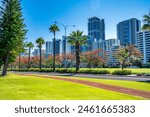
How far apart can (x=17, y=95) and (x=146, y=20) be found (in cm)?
3606

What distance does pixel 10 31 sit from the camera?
4309 cm

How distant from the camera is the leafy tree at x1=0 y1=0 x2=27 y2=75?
140ft

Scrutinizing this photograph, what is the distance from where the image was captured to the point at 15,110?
13570 millimetres

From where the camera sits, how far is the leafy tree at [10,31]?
4272cm

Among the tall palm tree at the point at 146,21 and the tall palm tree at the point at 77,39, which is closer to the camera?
the tall palm tree at the point at 146,21

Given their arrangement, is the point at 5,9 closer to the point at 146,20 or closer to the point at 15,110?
the point at 146,20

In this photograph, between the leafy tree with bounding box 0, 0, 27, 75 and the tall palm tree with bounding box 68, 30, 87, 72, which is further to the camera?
the tall palm tree with bounding box 68, 30, 87, 72

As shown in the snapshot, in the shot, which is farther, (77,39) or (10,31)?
(77,39)

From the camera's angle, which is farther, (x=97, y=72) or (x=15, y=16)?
(x=97, y=72)

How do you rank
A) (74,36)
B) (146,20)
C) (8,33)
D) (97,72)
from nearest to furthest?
1. (8,33)
2. (146,20)
3. (97,72)
4. (74,36)

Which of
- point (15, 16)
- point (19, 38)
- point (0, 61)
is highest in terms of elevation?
point (15, 16)

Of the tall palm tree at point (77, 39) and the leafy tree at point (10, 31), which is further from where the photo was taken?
the tall palm tree at point (77, 39)

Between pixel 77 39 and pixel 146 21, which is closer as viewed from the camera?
pixel 146 21

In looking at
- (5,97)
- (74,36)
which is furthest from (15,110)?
(74,36)
